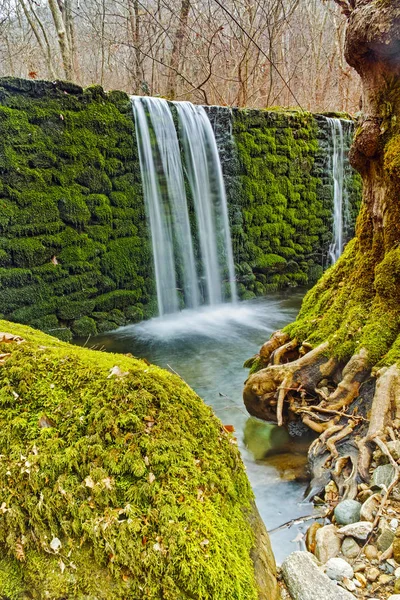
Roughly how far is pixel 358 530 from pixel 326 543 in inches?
6.6

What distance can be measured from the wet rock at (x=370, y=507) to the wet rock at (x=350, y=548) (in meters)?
0.15

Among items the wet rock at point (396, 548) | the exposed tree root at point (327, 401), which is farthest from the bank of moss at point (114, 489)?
the exposed tree root at point (327, 401)

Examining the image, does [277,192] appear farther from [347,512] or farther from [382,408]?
[347,512]

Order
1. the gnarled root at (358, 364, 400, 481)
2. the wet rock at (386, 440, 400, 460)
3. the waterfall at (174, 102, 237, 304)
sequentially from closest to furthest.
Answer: the wet rock at (386, 440, 400, 460)
the gnarled root at (358, 364, 400, 481)
the waterfall at (174, 102, 237, 304)

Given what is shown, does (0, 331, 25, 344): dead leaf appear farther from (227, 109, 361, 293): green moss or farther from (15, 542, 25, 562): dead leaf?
(227, 109, 361, 293): green moss

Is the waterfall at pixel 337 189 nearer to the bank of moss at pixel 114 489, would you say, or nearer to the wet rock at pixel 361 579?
the wet rock at pixel 361 579

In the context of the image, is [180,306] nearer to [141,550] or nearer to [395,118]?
[395,118]

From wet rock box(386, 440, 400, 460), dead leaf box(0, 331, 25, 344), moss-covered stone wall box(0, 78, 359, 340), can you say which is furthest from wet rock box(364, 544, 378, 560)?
moss-covered stone wall box(0, 78, 359, 340)

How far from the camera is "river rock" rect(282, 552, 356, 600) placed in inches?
56.9

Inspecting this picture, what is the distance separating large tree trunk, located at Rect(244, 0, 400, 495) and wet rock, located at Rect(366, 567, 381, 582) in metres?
0.96

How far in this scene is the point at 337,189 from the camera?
10453 millimetres

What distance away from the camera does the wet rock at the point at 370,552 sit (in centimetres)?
183

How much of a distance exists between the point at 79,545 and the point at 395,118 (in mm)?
3349

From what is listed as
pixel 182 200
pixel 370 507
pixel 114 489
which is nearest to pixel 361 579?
pixel 370 507
